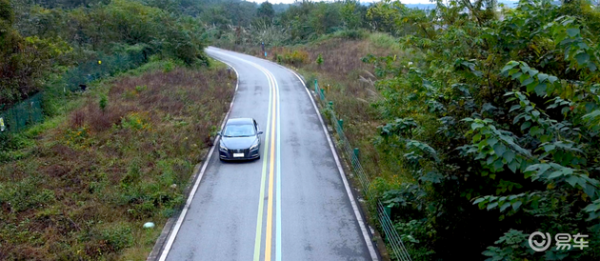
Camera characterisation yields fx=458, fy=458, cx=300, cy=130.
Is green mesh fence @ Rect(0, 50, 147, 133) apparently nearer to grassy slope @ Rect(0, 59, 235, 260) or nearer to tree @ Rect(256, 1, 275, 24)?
grassy slope @ Rect(0, 59, 235, 260)

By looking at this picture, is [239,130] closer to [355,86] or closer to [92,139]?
[92,139]

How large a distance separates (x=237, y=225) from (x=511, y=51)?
26.3ft

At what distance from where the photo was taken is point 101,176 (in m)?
15.0

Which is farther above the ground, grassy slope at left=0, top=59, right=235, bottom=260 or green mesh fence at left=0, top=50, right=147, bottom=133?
green mesh fence at left=0, top=50, right=147, bottom=133

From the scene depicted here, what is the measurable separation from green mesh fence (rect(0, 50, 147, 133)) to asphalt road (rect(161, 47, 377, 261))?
27.9 feet

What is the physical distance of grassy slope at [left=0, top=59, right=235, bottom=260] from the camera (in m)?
11.2

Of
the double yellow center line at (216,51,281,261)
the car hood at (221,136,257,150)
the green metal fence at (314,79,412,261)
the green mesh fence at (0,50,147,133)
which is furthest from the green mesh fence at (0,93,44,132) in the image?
the green metal fence at (314,79,412,261)

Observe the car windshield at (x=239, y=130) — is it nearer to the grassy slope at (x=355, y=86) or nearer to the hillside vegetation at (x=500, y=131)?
the grassy slope at (x=355, y=86)

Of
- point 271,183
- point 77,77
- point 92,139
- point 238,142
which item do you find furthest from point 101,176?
point 77,77

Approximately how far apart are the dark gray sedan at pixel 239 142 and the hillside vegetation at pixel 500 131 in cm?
571

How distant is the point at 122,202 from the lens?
43.7ft

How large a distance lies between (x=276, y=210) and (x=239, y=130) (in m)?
6.26

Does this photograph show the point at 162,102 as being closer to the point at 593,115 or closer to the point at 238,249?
the point at 238,249

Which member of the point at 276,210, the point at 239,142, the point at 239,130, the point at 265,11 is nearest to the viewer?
the point at 276,210
